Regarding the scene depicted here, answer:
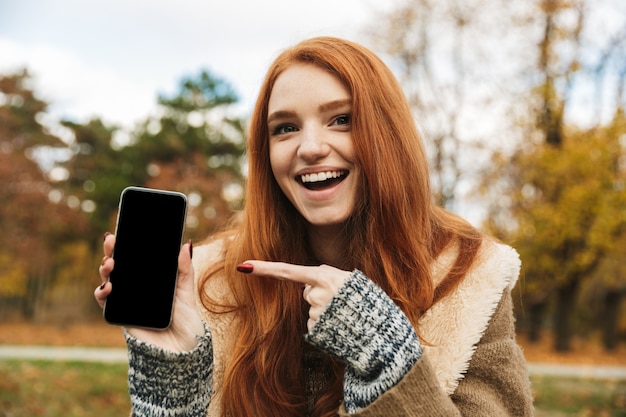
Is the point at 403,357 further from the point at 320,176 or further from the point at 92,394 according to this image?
the point at 92,394

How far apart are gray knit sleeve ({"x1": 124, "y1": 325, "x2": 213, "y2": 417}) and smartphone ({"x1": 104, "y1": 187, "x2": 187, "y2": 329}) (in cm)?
8

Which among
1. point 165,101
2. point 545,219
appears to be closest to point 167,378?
point 545,219

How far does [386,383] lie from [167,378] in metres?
0.64

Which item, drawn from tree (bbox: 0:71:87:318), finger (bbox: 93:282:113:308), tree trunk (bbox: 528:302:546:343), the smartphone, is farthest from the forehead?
tree trunk (bbox: 528:302:546:343)

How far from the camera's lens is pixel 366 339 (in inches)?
58.6

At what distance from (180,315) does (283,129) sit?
73 centimetres

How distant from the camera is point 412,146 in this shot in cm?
203

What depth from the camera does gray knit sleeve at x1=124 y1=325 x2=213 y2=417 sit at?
163 cm

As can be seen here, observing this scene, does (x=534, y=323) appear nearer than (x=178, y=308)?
No

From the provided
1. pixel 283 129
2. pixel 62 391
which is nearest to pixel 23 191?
pixel 62 391

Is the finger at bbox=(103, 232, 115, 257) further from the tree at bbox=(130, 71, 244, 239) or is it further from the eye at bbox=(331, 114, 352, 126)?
the tree at bbox=(130, 71, 244, 239)

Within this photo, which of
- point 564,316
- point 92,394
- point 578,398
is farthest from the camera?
point 564,316

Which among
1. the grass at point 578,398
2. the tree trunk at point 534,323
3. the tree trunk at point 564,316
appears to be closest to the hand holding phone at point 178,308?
the grass at point 578,398

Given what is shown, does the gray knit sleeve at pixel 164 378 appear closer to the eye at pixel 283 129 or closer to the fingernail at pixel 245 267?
the fingernail at pixel 245 267
